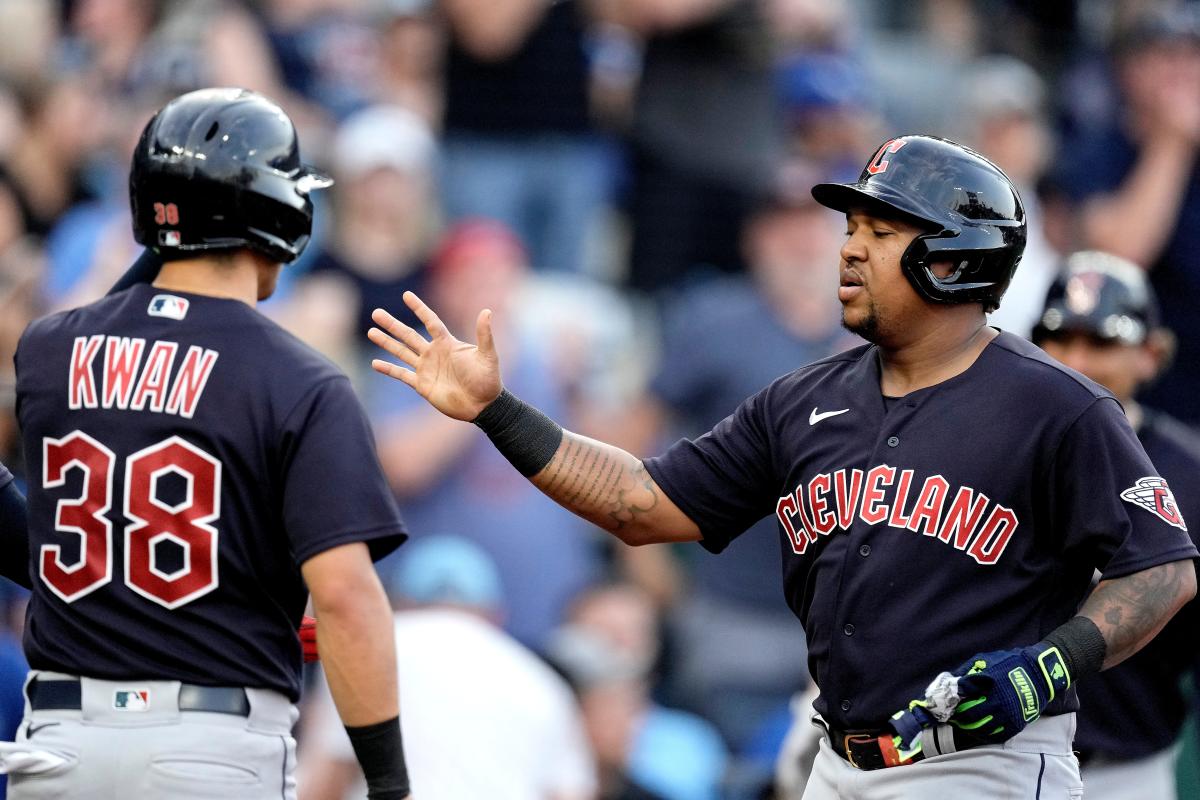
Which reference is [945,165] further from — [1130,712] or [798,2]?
[798,2]

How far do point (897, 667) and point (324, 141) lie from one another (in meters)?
6.04

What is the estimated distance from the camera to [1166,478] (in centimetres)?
522

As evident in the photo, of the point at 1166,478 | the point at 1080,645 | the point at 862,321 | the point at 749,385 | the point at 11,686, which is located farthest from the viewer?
the point at 749,385

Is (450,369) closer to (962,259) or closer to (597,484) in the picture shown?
(597,484)

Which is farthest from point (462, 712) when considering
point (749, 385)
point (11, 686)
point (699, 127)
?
point (699, 127)

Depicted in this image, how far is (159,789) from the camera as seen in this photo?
12.4ft

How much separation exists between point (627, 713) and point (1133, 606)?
13.4 ft

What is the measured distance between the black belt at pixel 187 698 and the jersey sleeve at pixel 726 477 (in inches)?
47.9

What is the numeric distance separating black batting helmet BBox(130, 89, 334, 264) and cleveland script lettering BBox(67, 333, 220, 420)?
0.29 meters

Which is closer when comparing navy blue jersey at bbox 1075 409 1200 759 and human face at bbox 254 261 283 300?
human face at bbox 254 261 283 300

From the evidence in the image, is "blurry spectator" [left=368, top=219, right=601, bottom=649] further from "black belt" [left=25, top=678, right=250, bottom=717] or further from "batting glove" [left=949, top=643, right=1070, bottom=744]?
Answer: "batting glove" [left=949, top=643, right=1070, bottom=744]

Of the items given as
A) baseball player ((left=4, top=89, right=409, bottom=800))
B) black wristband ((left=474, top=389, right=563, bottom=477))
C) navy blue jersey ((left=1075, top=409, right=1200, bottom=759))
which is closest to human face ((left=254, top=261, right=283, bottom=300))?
baseball player ((left=4, top=89, right=409, bottom=800))

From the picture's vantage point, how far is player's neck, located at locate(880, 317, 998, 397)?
13.8ft

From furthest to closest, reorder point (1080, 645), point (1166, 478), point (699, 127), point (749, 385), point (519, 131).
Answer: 1. point (699, 127)
2. point (519, 131)
3. point (749, 385)
4. point (1166, 478)
5. point (1080, 645)
